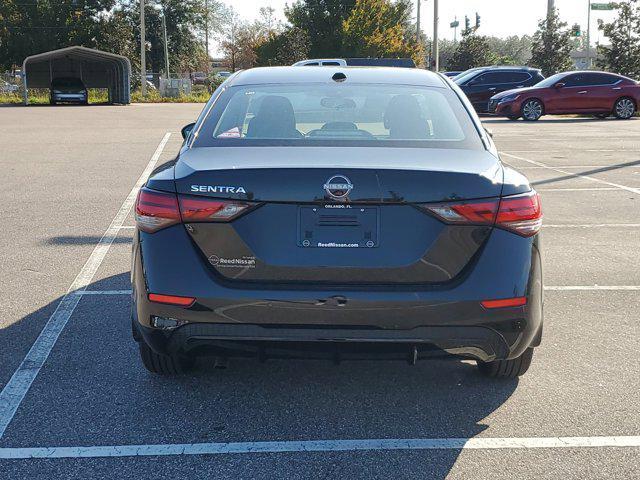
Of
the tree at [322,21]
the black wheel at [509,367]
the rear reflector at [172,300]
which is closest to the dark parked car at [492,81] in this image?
the black wheel at [509,367]

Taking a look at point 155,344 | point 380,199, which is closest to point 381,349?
point 380,199

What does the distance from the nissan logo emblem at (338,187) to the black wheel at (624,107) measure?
26.2 meters

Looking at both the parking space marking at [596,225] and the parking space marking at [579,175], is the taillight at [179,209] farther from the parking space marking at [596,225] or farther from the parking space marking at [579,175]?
the parking space marking at [579,175]

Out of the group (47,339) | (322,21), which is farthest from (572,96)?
(322,21)

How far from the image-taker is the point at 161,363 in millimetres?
4188

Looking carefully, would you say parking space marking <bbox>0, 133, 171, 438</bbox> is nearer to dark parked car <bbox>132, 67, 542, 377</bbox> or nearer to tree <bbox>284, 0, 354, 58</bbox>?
dark parked car <bbox>132, 67, 542, 377</bbox>

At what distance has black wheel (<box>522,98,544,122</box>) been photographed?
26.8 metres

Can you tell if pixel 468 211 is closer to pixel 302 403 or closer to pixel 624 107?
pixel 302 403

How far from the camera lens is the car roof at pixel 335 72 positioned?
186 inches

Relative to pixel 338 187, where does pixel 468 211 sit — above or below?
below

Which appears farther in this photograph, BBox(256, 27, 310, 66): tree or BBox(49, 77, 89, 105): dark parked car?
BBox(256, 27, 310, 66): tree

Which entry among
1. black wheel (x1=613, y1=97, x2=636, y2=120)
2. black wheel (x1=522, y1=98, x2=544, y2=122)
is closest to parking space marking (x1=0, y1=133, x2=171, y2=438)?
black wheel (x1=522, y1=98, x2=544, y2=122)

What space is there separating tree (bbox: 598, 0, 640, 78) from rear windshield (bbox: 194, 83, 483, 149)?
114 ft

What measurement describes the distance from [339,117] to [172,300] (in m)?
1.57
